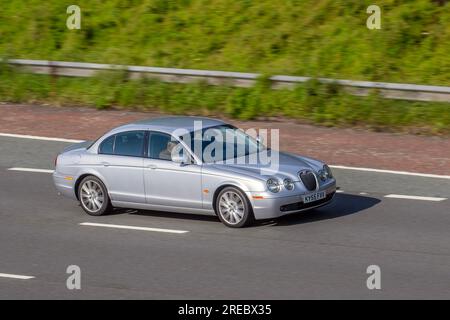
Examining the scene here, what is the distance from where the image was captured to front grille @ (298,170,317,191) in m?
13.9

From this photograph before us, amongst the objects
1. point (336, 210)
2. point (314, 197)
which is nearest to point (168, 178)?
point (314, 197)

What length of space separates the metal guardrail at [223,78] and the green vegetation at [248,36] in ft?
3.70

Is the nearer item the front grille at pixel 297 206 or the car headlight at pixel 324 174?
the front grille at pixel 297 206

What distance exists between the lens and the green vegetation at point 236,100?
19.9 m

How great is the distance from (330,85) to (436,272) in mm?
9413

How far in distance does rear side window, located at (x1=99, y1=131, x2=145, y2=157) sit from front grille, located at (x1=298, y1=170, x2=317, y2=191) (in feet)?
8.21

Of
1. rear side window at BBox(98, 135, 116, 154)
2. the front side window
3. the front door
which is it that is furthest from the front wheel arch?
rear side window at BBox(98, 135, 116, 154)

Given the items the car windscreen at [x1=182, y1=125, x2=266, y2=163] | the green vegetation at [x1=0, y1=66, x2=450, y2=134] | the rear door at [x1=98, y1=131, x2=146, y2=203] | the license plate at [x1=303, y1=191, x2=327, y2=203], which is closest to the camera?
the license plate at [x1=303, y1=191, x2=327, y2=203]

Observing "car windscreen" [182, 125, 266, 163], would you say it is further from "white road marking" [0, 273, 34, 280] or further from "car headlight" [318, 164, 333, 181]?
"white road marking" [0, 273, 34, 280]

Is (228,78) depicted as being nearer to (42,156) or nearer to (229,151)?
(42,156)

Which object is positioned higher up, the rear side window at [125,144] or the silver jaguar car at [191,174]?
the rear side window at [125,144]

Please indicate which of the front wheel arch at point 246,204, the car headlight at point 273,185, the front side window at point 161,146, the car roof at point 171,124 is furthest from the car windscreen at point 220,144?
the car headlight at point 273,185

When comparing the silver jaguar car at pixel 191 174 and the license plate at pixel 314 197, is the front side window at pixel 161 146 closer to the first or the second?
the silver jaguar car at pixel 191 174

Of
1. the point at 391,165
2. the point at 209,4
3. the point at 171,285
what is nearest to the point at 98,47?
the point at 209,4
